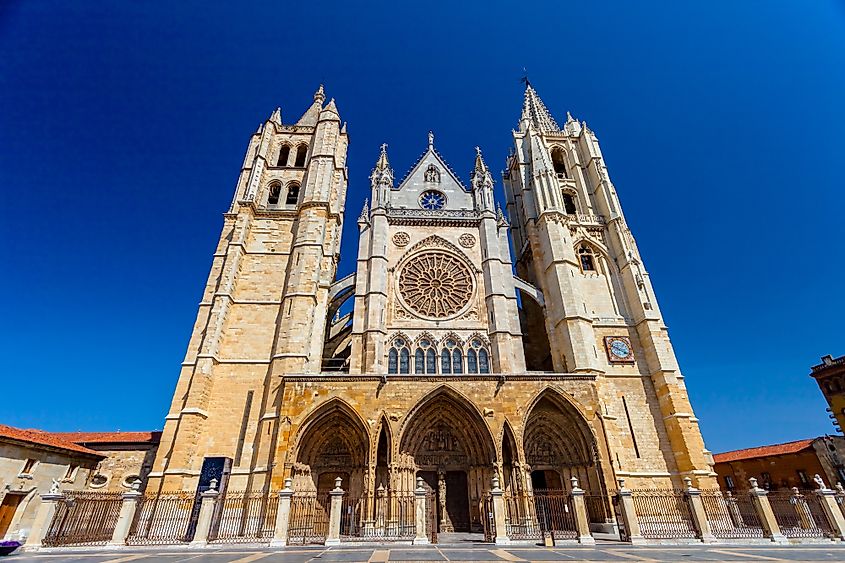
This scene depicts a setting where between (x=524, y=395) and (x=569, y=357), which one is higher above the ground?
(x=569, y=357)

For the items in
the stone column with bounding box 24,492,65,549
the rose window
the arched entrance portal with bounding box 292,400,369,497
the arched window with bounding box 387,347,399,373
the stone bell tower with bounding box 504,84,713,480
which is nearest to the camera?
the stone column with bounding box 24,492,65,549

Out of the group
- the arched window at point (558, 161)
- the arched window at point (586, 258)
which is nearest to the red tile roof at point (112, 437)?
the arched window at point (586, 258)

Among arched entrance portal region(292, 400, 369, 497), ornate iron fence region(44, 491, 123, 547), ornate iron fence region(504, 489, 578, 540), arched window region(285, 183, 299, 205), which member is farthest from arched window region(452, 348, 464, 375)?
arched window region(285, 183, 299, 205)

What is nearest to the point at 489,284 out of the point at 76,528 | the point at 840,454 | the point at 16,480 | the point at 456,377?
the point at 456,377

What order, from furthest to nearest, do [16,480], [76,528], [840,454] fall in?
[840,454], [16,480], [76,528]

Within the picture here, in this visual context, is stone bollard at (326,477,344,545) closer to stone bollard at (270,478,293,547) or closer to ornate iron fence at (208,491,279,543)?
stone bollard at (270,478,293,547)

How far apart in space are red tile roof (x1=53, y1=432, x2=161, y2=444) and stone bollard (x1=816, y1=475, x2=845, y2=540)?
901 inches

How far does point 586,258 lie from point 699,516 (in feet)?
44.5

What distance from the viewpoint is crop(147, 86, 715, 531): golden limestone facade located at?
1420 cm

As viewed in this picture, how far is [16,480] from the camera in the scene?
45.0ft

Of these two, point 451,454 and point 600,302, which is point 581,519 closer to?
point 451,454

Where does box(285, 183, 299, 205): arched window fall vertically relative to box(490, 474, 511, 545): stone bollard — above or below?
above

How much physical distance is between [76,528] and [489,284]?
16.3 metres

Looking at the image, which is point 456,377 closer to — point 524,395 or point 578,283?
point 524,395
